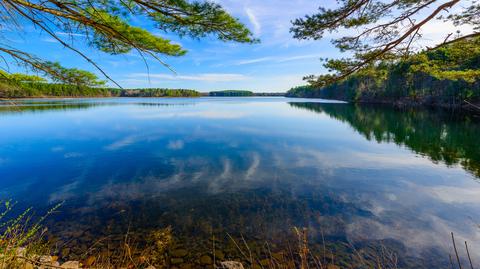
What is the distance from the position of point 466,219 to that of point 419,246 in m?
2.13

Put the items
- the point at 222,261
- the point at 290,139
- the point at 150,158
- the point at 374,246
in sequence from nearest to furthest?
the point at 222,261, the point at 374,246, the point at 150,158, the point at 290,139

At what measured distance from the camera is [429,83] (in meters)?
39.3

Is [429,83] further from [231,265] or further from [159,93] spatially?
[159,93]

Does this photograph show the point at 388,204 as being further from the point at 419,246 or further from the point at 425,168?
the point at 425,168

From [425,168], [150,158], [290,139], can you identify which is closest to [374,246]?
[425,168]

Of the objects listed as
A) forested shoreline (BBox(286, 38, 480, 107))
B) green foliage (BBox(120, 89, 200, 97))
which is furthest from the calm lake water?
green foliage (BBox(120, 89, 200, 97))

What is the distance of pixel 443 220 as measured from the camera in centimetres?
509

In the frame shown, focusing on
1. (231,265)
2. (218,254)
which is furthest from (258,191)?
(231,265)

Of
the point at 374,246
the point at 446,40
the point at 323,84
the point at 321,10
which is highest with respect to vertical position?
the point at 321,10

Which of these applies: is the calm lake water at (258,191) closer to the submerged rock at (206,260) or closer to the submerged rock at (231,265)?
the submerged rock at (206,260)

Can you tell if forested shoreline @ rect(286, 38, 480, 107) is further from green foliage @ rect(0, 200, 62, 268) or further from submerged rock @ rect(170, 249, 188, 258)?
green foliage @ rect(0, 200, 62, 268)

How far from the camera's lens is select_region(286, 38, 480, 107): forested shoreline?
259 inches

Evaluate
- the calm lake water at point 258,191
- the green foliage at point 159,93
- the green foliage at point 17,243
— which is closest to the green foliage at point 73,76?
the calm lake water at point 258,191

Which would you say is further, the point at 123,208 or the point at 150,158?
the point at 150,158
